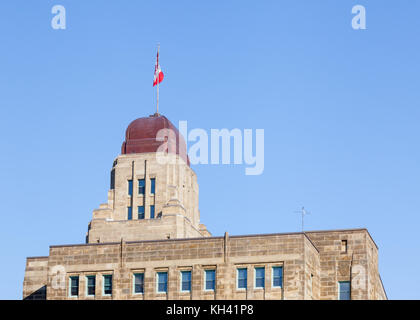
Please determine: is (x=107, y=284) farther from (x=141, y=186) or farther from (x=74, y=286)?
(x=141, y=186)

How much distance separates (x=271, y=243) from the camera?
291 ft

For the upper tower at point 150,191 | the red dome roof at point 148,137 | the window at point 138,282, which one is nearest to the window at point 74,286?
the window at point 138,282

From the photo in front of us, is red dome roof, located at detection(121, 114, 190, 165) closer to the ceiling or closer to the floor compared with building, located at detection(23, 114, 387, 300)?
closer to the ceiling

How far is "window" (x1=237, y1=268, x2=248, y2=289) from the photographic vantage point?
88.2 m

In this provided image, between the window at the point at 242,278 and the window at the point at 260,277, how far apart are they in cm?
84

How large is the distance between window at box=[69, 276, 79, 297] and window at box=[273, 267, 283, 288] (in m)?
15.9

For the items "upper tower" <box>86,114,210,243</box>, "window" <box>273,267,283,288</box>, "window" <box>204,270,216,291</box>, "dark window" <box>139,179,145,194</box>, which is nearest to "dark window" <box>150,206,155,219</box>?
"upper tower" <box>86,114,210,243</box>

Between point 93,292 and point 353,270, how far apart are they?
21189mm

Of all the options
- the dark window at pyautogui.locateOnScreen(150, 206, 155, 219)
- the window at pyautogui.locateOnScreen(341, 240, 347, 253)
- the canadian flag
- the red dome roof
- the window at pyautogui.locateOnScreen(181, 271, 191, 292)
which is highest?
the canadian flag

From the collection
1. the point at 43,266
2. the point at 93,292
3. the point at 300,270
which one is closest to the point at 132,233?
the point at 43,266

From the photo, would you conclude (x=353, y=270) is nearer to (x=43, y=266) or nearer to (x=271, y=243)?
(x=271, y=243)

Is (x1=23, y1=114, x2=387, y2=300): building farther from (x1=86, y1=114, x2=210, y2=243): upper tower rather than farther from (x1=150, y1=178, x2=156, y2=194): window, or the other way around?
(x1=150, y1=178, x2=156, y2=194): window

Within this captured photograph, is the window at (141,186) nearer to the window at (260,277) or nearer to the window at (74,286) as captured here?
the window at (74,286)
